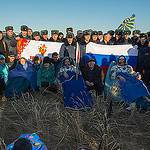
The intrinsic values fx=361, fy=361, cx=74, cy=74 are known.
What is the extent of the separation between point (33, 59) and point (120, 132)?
4.81 meters

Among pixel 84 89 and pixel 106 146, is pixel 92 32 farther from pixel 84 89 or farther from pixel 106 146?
pixel 106 146

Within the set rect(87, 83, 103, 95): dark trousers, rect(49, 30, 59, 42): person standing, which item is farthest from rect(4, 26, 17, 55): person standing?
rect(87, 83, 103, 95): dark trousers

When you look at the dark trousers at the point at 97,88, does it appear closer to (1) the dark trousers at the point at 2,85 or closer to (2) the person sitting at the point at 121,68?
(2) the person sitting at the point at 121,68

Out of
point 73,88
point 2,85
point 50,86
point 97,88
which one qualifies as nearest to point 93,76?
point 97,88

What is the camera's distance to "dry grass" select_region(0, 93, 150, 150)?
5141 millimetres

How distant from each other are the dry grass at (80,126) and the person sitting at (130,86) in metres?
0.60

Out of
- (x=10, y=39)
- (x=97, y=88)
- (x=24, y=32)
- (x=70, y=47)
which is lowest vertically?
(x=97, y=88)

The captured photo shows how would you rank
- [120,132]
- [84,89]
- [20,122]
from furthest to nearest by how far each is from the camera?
[84,89], [20,122], [120,132]

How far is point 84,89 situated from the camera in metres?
7.56

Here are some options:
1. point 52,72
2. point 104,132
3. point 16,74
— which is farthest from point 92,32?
point 104,132

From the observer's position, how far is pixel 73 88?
298 inches

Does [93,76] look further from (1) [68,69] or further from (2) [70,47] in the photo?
(2) [70,47]

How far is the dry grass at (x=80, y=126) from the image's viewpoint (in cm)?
514

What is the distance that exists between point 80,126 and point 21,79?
3482 millimetres
